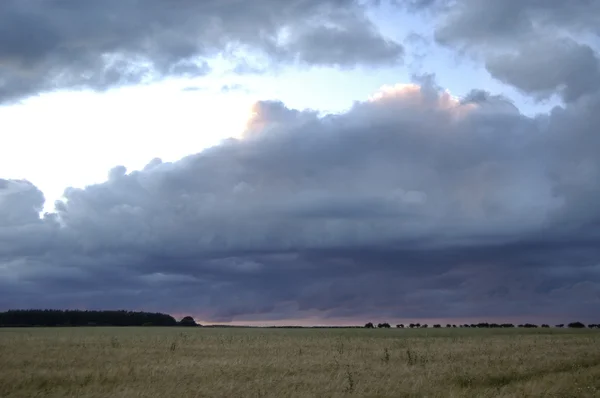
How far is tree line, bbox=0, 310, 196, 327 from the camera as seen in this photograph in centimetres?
15412

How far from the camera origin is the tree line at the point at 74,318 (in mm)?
154125

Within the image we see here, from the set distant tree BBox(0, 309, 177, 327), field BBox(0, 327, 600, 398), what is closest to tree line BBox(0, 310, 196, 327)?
distant tree BBox(0, 309, 177, 327)

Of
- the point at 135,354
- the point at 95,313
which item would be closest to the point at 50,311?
the point at 95,313

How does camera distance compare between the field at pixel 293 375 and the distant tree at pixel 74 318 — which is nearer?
the field at pixel 293 375

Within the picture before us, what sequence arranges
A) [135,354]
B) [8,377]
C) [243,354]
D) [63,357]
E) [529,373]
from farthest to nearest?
1. [243,354]
2. [135,354]
3. [63,357]
4. [529,373]
5. [8,377]

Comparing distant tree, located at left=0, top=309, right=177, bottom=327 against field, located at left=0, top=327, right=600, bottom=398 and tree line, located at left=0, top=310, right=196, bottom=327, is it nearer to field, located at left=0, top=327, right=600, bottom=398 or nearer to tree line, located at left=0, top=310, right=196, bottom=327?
tree line, located at left=0, top=310, right=196, bottom=327

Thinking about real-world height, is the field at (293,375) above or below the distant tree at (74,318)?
below

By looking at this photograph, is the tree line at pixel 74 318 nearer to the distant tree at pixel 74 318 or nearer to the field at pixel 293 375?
the distant tree at pixel 74 318

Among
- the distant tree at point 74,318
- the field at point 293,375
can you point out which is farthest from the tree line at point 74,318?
the field at point 293,375

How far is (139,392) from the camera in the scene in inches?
866

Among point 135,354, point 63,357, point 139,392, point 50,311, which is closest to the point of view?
point 139,392

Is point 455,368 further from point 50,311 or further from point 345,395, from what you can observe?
point 50,311

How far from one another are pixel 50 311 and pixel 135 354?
5374 inches

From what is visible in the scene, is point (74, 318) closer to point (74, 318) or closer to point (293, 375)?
point (74, 318)
